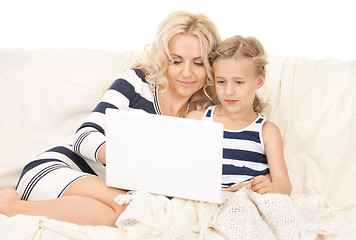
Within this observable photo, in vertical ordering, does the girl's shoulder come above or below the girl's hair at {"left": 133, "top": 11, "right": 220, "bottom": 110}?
below

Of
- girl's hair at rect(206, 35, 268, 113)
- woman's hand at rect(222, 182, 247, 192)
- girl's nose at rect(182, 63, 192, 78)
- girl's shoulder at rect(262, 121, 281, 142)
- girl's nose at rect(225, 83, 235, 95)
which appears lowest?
woman's hand at rect(222, 182, 247, 192)

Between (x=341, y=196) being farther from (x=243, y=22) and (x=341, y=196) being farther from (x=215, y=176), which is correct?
(x=243, y=22)

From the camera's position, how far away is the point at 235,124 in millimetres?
1773

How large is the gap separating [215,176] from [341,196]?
2.23 feet

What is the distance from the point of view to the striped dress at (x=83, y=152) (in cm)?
155

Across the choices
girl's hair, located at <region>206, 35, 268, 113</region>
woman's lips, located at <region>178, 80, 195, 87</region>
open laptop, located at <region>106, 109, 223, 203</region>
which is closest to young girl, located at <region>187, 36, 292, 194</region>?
girl's hair, located at <region>206, 35, 268, 113</region>

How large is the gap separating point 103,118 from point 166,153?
0.52 meters

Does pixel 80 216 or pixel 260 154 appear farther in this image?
pixel 260 154

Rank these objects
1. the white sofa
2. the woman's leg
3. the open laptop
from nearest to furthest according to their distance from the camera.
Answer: the open laptop < the woman's leg < the white sofa

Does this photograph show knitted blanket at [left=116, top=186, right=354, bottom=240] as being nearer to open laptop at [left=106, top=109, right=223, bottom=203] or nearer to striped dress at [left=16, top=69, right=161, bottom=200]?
open laptop at [left=106, top=109, right=223, bottom=203]

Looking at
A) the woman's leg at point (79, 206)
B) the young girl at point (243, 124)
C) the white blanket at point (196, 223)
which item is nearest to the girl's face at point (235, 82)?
the young girl at point (243, 124)

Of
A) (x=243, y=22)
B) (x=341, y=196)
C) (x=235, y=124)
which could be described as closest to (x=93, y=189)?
(x=235, y=124)

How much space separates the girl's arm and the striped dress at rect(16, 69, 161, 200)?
46 cm

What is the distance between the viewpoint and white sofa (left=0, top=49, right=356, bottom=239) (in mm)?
1797
